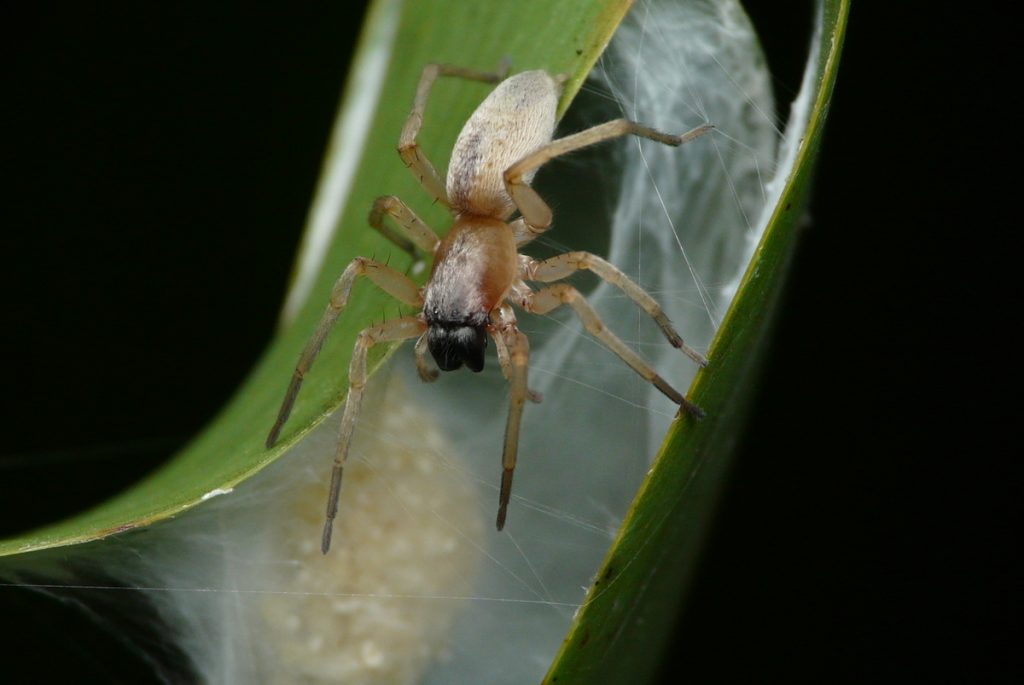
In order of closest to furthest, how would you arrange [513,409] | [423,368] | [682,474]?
1. [682,474]
2. [513,409]
3. [423,368]

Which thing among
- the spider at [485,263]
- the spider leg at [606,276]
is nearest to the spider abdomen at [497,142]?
the spider at [485,263]

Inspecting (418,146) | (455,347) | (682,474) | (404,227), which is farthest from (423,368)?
(682,474)

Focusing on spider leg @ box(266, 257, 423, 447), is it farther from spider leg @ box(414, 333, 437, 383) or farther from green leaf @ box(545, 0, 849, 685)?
green leaf @ box(545, 0, 849, 685)

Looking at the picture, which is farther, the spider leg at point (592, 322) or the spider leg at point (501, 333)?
the spider leg at point (501, 333)

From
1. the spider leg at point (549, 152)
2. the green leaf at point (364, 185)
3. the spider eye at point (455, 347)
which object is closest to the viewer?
the green leaf at point (364, 185)

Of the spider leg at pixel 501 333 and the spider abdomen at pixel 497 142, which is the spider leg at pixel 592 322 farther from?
the spider abdomen at pixel 497 142

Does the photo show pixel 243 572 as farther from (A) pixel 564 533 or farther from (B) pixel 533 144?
(B) pixel 533 144

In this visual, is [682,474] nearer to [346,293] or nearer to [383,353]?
[383,353]

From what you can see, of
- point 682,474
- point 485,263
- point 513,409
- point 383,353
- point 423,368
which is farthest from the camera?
point 485,263

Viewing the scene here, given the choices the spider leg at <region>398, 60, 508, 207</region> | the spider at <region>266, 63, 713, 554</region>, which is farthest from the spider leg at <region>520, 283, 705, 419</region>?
Result: the spider leg at <region>398, 60, 508, 207</region>
